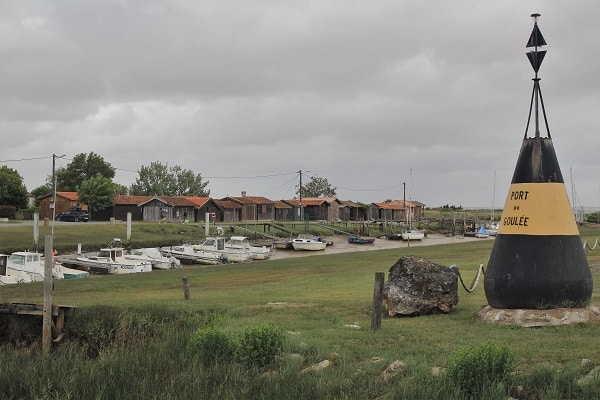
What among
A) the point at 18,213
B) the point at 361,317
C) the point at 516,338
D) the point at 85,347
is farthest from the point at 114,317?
the point at 18,213

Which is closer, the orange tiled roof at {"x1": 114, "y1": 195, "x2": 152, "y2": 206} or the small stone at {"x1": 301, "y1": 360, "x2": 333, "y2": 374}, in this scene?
the small stone at {"x1": 301, "y1": 360, "x2": 333, "y2": 374}

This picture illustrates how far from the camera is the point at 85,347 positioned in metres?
15.8

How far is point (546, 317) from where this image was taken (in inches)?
535

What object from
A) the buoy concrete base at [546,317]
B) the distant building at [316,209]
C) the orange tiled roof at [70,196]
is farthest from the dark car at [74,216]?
the buoy concrete base at [546,317]

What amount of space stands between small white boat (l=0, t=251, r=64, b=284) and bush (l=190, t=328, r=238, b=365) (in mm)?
26732

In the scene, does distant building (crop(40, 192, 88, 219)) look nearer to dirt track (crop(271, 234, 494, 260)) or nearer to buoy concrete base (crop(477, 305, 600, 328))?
dirt track (crop(271, 234, 494, 260))

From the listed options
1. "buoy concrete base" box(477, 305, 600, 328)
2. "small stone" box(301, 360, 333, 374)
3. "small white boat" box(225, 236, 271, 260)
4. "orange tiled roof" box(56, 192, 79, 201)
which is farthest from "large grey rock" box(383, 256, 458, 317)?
"orange tiled roof" box(56, 192, 79, 201)

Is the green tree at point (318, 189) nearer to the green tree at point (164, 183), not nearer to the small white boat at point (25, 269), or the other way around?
the green tree at point (164, 183)

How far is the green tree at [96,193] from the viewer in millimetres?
84438

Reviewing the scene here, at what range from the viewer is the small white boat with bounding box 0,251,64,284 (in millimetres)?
36556

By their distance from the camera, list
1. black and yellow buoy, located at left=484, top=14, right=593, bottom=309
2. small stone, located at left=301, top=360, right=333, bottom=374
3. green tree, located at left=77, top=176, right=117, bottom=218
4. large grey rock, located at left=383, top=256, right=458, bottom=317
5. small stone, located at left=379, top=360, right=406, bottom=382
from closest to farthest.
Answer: small stone, located at left=379, top=360, right=406, bottom=382, small stone, located at left=301, top=360, right=333, bottom=374, black and yellow buoy, located at left=484, top=14, right=593, bottom=309, large grey rock, located at left=383, top=256, right=458, bottom=317, green tree, located at left=77, top=176, right=117, bottom=218

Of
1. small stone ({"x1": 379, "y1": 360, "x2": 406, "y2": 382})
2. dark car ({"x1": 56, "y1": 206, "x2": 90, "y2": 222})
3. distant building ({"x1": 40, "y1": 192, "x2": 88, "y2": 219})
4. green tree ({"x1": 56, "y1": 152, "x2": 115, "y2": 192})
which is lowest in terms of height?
small stone ({"x1": 379, "y1": 360, "x2": 406, "y2": 382})

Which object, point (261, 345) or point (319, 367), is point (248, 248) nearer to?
point (261, 345)

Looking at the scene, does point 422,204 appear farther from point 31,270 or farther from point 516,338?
point 516,338
